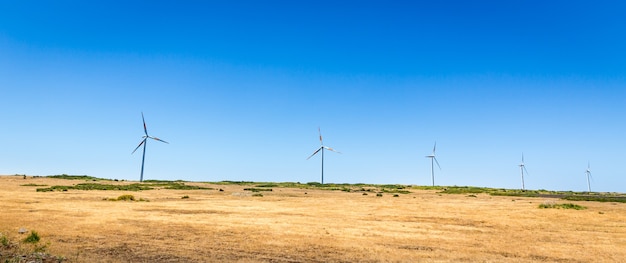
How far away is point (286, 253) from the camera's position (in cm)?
1753

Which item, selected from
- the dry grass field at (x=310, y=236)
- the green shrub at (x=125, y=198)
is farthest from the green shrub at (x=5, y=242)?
the green shrub at (x=125, y=198)

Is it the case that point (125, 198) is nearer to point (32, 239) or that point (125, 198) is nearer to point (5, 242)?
point (32, 239)

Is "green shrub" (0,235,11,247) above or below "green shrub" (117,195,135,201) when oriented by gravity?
below

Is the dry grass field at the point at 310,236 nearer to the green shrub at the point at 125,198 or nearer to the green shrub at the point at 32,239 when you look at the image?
the green shrub at the point at 32,239

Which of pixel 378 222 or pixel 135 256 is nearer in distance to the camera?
pixel 135 256

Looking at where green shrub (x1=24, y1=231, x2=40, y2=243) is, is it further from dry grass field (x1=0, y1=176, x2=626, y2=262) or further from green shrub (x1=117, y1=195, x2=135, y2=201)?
green shrub (x1=117, y1=195, x2=135, y2=201)

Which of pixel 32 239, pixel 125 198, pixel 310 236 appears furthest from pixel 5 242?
pixel 125 198

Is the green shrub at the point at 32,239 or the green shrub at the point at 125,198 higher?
the green shrub at the point at 125,198

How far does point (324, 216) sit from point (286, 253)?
1469cm

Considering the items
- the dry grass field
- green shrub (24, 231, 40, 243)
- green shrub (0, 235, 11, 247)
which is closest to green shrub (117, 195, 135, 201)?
the dry grass field

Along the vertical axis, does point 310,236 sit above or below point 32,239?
below

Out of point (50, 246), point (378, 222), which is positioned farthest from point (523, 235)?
point (50, 246)

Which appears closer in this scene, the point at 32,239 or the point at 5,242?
the point at 5,242

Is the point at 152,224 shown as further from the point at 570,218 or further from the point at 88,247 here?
the point at 570,218
